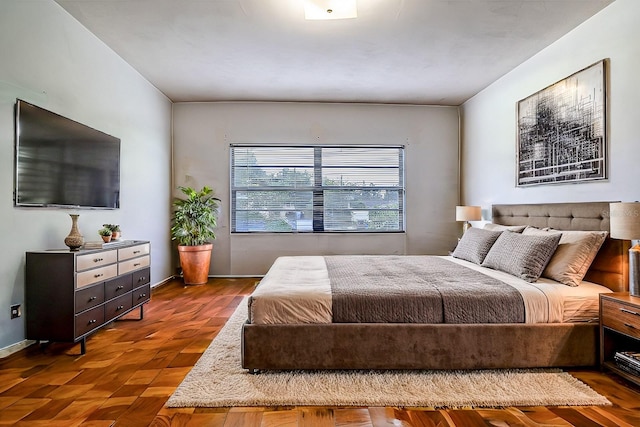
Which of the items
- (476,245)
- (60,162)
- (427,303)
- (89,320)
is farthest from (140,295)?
(476,245)

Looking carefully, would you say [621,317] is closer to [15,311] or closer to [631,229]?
[631,229]

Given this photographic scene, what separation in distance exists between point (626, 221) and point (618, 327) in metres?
0.68

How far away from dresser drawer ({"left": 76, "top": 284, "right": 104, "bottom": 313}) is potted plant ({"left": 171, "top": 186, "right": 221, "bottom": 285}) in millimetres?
2240

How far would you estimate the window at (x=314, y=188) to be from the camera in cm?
562

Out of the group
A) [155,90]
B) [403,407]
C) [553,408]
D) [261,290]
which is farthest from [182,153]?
[553,408]

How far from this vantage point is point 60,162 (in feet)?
9.78

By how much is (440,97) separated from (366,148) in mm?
1352

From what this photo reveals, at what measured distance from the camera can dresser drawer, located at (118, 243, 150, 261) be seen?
3072 mm

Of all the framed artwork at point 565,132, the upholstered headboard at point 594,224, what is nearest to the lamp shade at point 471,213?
the framed artwork at point 565,132

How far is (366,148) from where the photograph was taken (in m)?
5.71

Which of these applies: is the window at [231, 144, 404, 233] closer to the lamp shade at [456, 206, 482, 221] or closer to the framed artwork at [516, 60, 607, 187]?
the lamp shade at [456, 206, 482, 221]

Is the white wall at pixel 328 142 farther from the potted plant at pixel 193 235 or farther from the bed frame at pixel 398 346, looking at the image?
the bed frame at pixel 398 346

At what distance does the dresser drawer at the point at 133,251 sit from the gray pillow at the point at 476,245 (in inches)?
129

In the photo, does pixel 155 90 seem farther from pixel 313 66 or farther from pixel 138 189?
pixel 313 66
